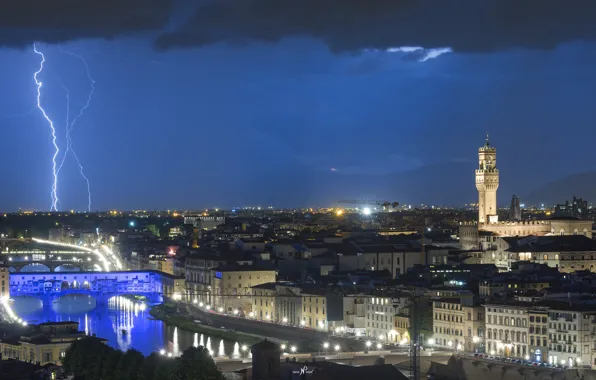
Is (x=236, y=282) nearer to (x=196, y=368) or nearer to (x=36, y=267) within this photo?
(x=196, y=368)

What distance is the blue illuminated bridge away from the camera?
70062 mm

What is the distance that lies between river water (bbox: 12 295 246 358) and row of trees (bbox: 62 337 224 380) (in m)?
5.79

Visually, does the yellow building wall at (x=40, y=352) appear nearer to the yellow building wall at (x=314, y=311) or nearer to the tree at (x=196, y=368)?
the tree at (x=196, y=368)

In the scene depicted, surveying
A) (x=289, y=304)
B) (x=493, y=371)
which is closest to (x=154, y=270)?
(x=289, y=304)

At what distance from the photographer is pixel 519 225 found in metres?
67.2

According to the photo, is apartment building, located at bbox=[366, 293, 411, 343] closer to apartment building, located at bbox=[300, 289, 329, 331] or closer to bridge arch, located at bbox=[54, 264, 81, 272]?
apartment building, located at bbox=[300, 289, 329, 331]

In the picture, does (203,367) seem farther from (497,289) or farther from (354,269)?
(354,269)

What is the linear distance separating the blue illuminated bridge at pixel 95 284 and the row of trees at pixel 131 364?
3079 cm

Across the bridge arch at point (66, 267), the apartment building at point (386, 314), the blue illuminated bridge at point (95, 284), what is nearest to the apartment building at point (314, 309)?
the apartment building at point (386, 314)

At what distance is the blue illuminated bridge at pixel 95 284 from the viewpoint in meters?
70.1

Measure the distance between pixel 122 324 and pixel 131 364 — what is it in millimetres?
21808

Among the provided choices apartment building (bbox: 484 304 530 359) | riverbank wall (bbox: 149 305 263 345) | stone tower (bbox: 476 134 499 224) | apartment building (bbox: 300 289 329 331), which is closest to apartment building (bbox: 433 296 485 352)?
apartment building (bbox: 484 304 530 359)

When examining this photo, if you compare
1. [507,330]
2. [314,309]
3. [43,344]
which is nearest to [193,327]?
[314,309]

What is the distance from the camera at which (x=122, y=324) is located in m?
57.2
